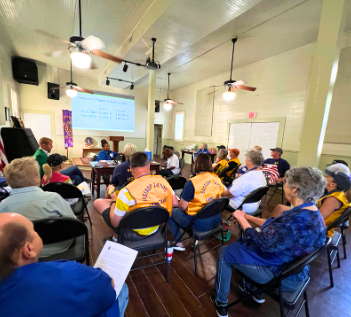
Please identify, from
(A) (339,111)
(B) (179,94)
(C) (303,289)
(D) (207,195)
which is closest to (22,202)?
(D) (207,195)

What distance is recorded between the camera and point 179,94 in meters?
8.80

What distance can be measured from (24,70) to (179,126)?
6.31 metres

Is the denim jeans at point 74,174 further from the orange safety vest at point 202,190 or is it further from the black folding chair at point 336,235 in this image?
the black folding chair at point 336,235

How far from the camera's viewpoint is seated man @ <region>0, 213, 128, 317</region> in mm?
475

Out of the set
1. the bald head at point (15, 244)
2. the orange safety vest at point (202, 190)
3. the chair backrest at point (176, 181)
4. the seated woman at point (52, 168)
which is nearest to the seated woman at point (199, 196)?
the orange safety vest at point (202, 190)

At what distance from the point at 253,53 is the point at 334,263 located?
5.01 meters

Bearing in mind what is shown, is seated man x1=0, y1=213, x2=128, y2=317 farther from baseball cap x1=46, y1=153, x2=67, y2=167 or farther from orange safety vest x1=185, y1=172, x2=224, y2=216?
baseball cap x1=46, y1=153, x2=67, y2=167

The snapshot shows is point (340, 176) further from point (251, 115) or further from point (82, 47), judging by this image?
point (251, 115)

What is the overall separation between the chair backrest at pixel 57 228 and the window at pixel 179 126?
7766 mm

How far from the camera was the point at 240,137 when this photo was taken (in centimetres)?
587

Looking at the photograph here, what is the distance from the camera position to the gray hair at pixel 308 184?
3.44 ft

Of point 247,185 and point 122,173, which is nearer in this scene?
point 247,185

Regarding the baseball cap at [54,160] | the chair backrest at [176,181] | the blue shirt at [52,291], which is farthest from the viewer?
the chair backrest at [176,181]

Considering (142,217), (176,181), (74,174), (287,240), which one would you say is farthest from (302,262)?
(74,174)
